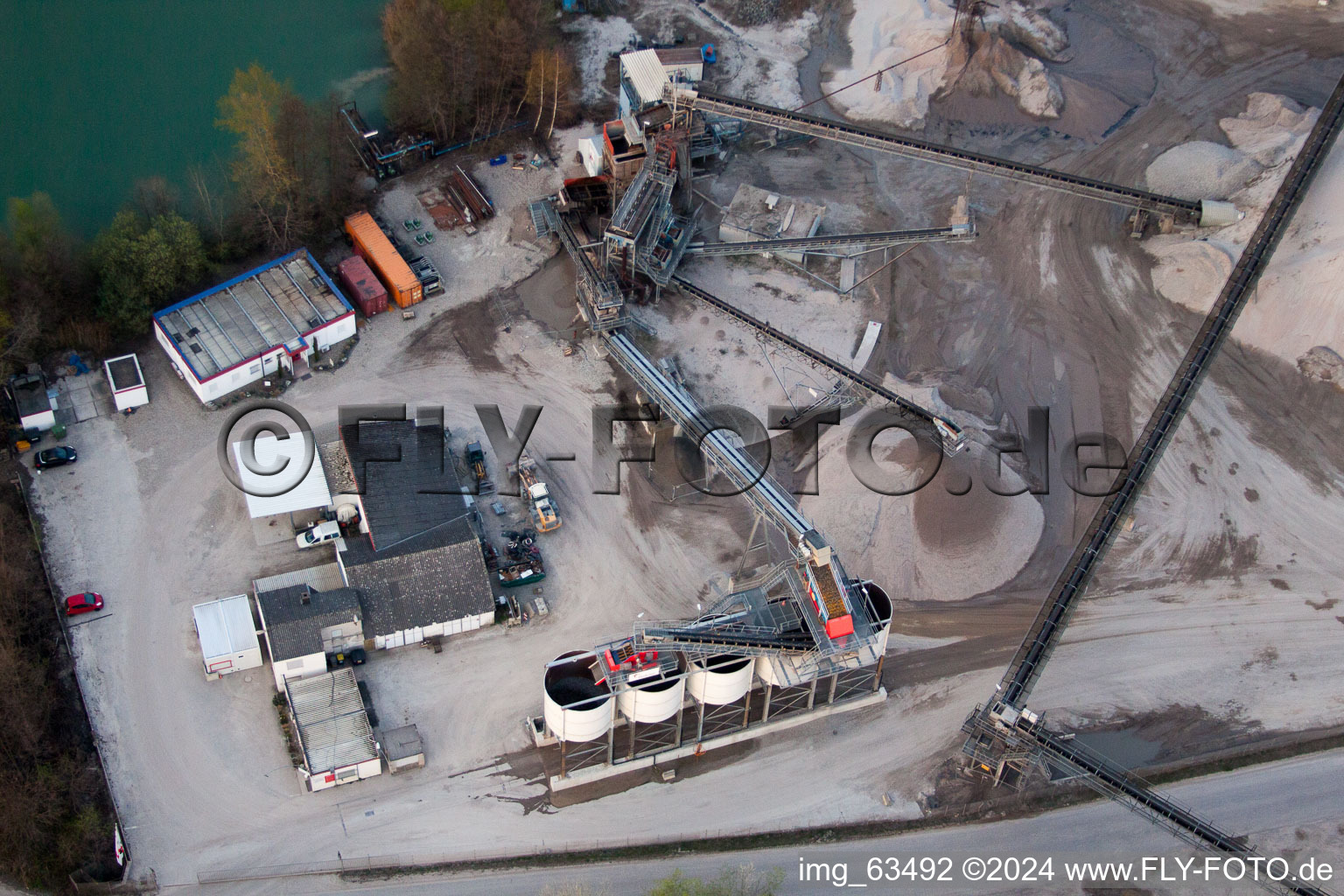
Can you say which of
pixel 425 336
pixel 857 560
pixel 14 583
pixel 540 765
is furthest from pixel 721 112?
pixel 14 583

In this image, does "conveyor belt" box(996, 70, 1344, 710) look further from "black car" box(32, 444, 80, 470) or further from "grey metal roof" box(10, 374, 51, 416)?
"grey metal roof" box(10, 374, 51, 416)

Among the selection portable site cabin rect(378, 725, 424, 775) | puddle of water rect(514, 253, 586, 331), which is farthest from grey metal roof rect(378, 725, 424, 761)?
puddle of water rect(514, 253, 586, 331)

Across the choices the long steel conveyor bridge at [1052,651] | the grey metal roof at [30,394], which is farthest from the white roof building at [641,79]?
the grey metal roof at [30,394]

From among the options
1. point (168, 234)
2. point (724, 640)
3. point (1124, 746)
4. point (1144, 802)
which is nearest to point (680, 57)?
A: point (168, 234)

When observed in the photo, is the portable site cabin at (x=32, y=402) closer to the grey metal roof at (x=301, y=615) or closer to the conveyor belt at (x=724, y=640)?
the grey metal roof at (x=301, y=615)

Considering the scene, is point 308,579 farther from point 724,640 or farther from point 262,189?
point 262,189

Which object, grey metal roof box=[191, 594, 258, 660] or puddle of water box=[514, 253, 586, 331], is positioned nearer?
grey metal roof box=[191, 594, 258, 660]
